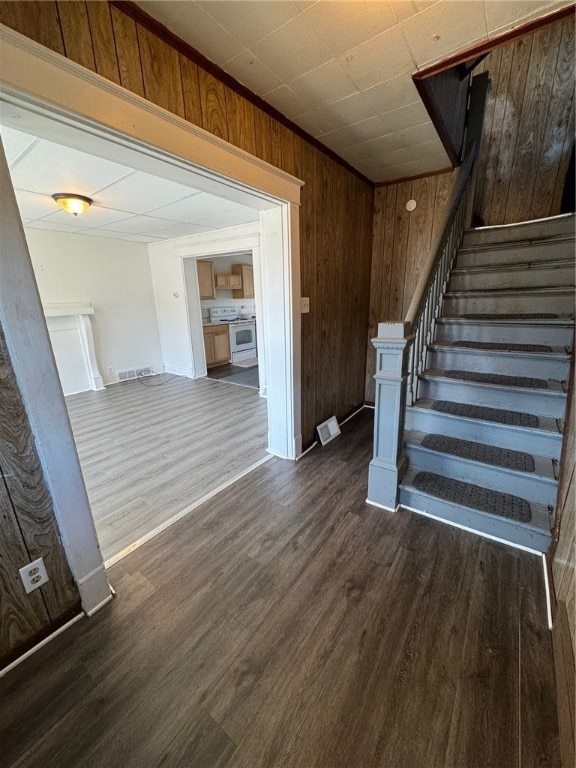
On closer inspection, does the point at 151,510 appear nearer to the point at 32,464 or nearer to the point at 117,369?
the point at 32,464

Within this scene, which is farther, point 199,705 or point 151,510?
point 151,510

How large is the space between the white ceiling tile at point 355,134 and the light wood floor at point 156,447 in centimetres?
258

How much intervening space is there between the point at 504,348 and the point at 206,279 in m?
5.01

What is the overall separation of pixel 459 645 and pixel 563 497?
81cm

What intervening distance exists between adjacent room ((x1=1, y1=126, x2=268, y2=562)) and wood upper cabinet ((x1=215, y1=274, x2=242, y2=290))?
22 millimetres

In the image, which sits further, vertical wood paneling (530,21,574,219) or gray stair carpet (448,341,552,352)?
vertical wood paneling (530,21,574,219)

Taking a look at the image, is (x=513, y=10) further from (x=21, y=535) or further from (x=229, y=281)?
(x=229, y=281)

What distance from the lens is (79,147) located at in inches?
50.8

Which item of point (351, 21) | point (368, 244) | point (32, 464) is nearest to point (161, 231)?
point (368, 244)

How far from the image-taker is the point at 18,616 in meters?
1.21

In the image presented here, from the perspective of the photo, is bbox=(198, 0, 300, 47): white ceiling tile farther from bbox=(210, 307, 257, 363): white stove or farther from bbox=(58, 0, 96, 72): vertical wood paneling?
bbox=(210, 307, 257, 363): white stove

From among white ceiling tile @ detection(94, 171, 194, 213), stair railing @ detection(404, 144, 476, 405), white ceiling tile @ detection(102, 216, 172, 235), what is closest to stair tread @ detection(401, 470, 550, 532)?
stair railing @ detection(404, 144, 476, 405)

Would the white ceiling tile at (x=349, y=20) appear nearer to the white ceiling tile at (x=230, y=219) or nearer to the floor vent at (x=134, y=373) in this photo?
the white ceiling tile at (x=230, y=219)

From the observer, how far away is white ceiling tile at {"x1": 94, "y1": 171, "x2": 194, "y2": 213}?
2562mm
